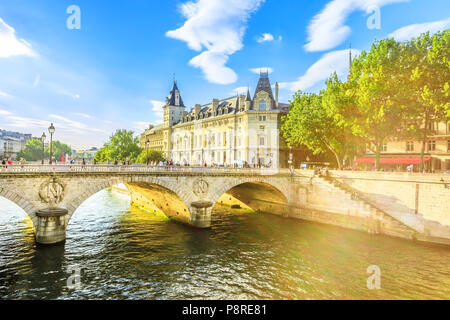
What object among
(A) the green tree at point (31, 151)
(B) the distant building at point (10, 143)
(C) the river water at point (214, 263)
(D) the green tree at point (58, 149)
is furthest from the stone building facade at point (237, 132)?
(D) the green tree at point (58, 149)

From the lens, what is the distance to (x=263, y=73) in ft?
200

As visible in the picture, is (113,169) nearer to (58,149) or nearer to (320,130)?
(320,130)

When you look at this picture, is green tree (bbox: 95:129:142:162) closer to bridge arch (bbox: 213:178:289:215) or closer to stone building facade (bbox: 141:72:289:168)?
stone building facade (bbox: 141:72:289:168)

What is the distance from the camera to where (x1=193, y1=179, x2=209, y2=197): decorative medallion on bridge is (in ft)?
96.6

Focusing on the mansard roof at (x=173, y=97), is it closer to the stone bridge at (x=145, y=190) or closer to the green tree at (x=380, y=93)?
the stone bridge at (x=145, y=190)

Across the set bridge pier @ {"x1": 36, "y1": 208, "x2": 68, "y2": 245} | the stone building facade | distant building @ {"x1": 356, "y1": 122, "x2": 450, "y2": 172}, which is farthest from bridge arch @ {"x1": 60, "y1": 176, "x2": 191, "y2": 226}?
distant building @ {"x1": 356, "y1": 122, "x2": 450, "y2": 172}

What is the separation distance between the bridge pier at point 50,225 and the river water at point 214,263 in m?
0.76

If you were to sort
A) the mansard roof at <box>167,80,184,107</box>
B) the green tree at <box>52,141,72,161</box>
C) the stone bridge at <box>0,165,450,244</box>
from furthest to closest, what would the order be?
the green tree at <box>52,141,72,161</box> < the mansard roof at <box>167,80,184,107</box> < the stone bridge at <box>0,165,450,244</box>

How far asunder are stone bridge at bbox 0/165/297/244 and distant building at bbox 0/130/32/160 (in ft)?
382

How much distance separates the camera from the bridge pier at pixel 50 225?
20.7 meters

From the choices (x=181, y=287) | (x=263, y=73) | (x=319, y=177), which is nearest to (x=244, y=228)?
(x=319, y=177)

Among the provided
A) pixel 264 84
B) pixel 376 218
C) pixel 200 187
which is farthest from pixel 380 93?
pixel 264 84

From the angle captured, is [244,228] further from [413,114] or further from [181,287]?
[413,114]
